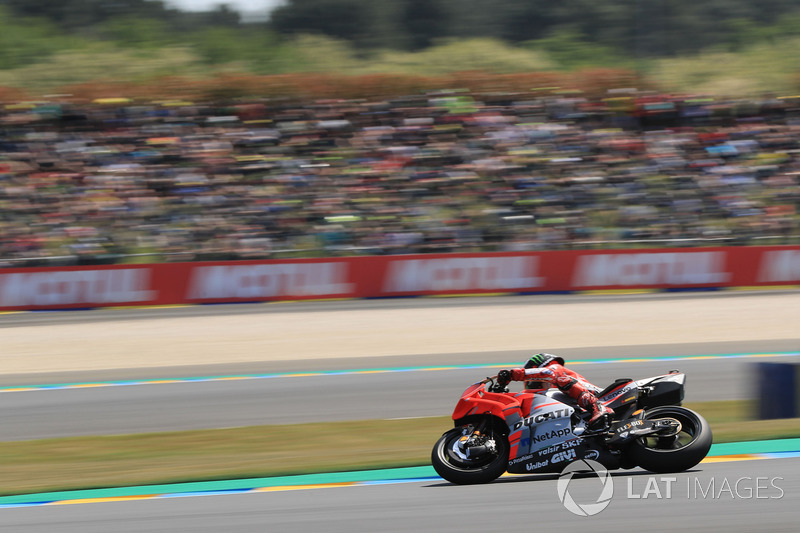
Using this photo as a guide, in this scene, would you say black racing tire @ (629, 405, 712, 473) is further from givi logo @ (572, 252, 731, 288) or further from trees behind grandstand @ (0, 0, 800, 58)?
trees behind grandstand @ (0, 0, 800, 58)

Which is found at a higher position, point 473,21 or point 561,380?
point 473,21

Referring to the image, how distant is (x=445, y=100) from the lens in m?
24.6

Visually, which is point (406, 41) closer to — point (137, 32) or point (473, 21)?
point (473, 21)

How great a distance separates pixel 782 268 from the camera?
20.7 m

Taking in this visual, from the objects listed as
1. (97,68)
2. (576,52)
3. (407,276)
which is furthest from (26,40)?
(407,276)

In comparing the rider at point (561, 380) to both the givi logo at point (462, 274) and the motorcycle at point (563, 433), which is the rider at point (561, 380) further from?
the givi logo at point (462, 274)

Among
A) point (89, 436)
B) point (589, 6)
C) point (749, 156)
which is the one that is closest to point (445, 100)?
point (749, 156)

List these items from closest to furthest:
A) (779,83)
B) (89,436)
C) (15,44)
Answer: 1. (89,436)
2. (779,83)
3. (15,44)

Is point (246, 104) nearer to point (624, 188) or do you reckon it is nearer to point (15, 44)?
point (624, 188)

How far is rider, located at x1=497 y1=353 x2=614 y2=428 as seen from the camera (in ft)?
20.3

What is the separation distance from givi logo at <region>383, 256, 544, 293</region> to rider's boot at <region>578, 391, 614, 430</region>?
14.3 m

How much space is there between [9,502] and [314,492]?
2.44m

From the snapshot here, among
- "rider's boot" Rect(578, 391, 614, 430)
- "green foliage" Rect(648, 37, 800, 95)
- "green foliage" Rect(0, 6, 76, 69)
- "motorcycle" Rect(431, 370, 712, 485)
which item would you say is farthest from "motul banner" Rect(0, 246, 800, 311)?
"green foliage" Rect(0, 6, 76, 69)

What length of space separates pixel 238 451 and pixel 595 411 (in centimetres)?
399
